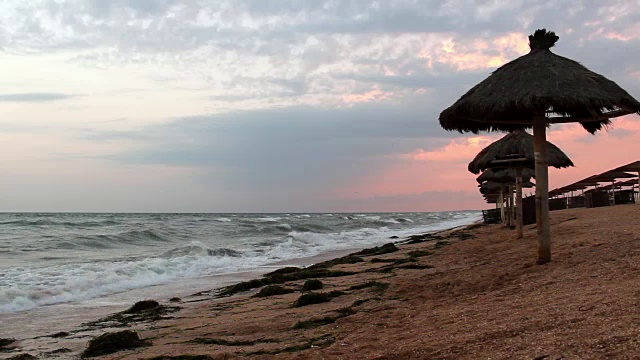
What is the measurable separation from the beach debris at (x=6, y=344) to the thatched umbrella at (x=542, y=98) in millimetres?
6934

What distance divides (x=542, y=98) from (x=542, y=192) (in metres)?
1.47

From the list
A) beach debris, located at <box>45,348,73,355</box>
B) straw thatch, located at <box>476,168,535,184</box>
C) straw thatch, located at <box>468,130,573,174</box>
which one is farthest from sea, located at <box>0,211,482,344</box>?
straw thatch, located at <box>476,168,535,184</box>

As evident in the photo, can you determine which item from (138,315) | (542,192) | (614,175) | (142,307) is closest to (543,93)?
(542,192)

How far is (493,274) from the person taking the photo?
27.0 feet

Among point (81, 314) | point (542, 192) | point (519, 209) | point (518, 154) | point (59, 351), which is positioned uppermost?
point (518, 154)

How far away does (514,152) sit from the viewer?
1420 cm

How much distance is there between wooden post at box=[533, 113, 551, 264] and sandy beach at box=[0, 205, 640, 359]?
334 millimetres

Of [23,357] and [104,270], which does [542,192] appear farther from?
[104,270]

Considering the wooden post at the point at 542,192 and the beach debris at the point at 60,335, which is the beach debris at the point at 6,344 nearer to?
the beach debris at the point at 60,335

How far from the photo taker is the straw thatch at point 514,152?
13469 millimetres

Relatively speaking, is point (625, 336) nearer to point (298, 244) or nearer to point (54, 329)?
point (54, 329)

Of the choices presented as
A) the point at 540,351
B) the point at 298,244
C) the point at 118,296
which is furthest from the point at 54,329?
the point at 298,244

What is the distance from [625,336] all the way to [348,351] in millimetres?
2222

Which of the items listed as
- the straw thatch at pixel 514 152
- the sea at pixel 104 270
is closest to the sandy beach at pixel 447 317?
the sea at pixel 104 270
